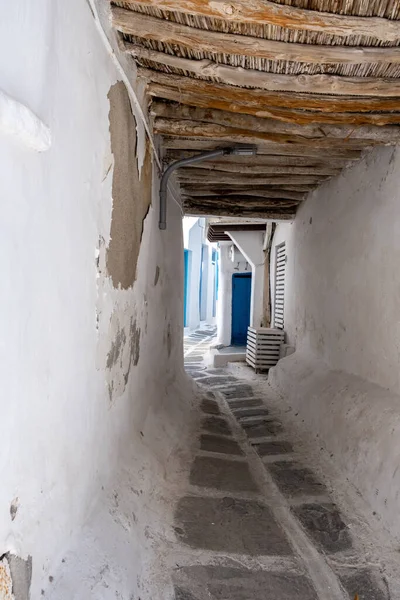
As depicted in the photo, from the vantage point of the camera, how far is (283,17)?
1945 millimetres

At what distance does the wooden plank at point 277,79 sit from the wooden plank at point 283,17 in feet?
1.23

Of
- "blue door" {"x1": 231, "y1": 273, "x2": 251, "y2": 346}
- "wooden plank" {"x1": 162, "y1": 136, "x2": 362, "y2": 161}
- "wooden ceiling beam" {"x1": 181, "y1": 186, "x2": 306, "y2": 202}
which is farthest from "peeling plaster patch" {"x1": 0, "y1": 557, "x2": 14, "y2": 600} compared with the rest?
"blue door" {"x1": 231, "y1": 273, "x2": 251, "y2": 346}

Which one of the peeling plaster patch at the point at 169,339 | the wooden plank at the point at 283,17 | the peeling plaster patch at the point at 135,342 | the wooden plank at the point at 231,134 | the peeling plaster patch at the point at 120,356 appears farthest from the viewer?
the peeling plaster patch at the point at 169,339

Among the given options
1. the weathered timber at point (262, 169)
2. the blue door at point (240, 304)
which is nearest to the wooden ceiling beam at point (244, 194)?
the weathered timber at point (262, 169)

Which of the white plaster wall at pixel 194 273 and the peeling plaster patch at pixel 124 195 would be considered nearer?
the peeling plaster patch at pixel 124 195

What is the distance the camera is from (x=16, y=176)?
1.21 m

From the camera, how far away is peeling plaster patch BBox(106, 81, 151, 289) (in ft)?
7.29

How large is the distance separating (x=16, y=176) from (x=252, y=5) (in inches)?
54.4

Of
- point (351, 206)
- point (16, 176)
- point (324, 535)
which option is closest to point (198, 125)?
point (351, 206)

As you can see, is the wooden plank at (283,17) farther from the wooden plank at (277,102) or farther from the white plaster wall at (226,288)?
the white plaster wall at (226,288)

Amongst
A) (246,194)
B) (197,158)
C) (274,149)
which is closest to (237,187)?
(246,194)

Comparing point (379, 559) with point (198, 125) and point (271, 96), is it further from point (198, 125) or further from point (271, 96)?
point (198, 125)

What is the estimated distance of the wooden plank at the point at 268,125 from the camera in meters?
3.19

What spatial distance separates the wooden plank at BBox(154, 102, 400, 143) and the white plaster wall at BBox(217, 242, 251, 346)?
9049mm
